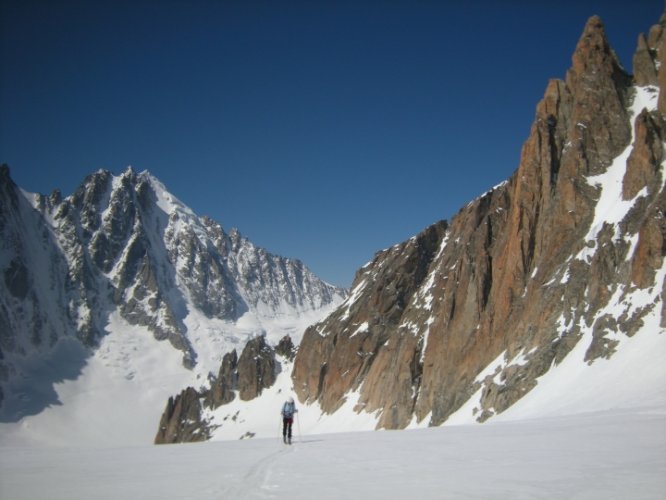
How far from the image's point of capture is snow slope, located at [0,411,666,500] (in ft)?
27.5

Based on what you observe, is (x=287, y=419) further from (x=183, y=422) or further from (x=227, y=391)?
(x=183, y=422)

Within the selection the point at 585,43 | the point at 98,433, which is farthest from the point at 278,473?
the point at 98,433

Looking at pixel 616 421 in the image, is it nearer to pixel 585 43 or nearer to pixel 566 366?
pixel 566 366

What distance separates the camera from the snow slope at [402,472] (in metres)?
8.39

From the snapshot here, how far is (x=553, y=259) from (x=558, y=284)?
4.79 metres

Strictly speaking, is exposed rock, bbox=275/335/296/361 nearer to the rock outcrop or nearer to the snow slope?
the rock outcrop

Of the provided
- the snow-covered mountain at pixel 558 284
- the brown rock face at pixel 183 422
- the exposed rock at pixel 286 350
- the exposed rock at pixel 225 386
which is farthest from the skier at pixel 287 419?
the exposed rock at pixel 286 350

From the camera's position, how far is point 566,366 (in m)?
40.1

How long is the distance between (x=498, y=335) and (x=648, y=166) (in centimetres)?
2277

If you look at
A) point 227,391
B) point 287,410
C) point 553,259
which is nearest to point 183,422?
point 227,391

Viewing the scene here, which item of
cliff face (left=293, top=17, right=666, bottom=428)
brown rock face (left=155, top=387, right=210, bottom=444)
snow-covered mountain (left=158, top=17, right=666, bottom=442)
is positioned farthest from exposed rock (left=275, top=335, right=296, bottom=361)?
cliff face (left=293, top=17, right=666, bottom=428)

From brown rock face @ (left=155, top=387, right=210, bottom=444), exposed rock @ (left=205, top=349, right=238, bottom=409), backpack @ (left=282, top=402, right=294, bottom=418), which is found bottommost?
brown rock face @ (left=155, top=387, right=210, bottom=444)

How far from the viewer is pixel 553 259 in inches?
2064

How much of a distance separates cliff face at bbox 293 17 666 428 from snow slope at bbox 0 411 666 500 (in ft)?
95.4
